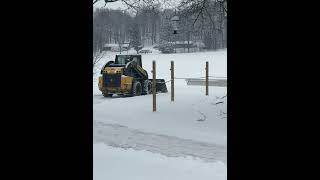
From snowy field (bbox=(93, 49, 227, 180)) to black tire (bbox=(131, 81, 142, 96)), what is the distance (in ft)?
8.12

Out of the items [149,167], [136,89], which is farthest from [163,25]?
[149,167]

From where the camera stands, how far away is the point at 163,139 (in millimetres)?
8500

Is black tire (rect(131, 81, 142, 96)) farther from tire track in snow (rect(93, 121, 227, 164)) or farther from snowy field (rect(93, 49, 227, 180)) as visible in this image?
tire track in snow (rect(93, 121, 227, 164))

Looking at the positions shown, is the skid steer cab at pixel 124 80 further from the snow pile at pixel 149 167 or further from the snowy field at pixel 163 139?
the snow pile at pixel 149 167

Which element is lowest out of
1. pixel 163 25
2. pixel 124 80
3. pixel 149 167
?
pixel 149 167

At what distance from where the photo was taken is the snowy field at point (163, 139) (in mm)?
5945

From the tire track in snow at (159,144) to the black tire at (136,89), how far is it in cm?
846

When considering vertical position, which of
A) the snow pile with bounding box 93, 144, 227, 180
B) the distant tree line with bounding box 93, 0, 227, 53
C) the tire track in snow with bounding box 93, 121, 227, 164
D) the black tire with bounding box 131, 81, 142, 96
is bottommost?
the snow pile with bounding box 93, 144, 227, 180

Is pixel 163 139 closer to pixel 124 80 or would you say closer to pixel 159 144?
pixel 159 144

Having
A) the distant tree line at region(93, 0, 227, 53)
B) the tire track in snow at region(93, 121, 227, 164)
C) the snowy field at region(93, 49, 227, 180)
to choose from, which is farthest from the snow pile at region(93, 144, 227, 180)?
the distant tree line at region(93, 0, 227, 53)

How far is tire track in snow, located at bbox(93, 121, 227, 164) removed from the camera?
23.2 ft

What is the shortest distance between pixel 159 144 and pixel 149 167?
1940 millimetres
